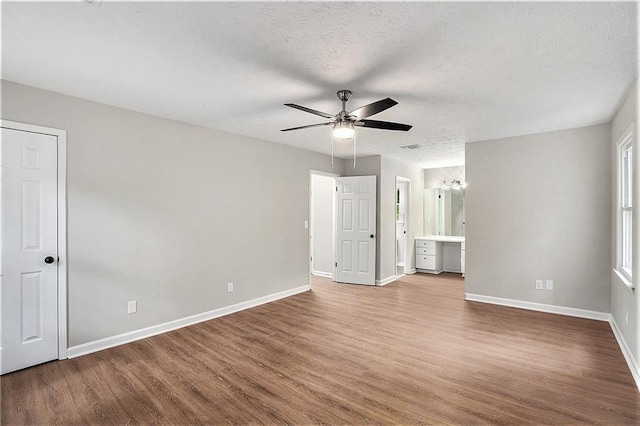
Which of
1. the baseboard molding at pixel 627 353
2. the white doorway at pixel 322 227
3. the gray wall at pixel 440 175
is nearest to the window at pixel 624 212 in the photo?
the baseboard molding at pixel 627 353

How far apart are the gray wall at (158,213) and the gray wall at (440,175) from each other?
13.7ft

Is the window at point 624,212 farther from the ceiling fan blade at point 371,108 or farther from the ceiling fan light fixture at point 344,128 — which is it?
the ceiling fan light fixture at point 344,128

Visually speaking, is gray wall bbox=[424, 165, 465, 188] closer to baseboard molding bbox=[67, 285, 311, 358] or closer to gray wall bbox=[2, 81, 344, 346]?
gray wall bbox=[2, 81, 344, 346]

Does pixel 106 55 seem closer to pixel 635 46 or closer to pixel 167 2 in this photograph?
pixel 167 2

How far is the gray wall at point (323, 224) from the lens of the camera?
7.09 meters

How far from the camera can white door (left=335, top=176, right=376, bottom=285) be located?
6250 mm

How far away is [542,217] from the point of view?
461cm

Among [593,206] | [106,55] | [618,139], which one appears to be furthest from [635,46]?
[106,55]

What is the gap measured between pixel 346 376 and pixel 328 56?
257 cm

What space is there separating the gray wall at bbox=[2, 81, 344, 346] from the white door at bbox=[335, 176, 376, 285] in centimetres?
145

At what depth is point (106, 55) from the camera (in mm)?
2352

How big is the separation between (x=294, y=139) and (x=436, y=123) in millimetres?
2102

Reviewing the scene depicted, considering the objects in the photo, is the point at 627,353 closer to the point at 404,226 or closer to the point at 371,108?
the point at 371,108

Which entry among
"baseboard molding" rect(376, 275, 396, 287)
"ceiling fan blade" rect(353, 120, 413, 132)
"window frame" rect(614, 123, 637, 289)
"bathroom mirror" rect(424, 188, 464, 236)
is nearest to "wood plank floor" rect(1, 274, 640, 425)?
"window frame" rect(614, 123, 637, 289)
